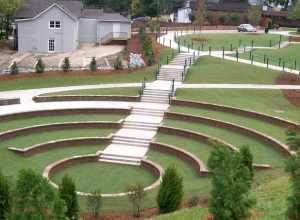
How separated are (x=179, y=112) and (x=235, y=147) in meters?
6.03

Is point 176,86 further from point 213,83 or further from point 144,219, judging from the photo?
point 144,219

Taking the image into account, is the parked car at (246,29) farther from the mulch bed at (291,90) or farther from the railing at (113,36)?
the mulch bed at (291,90)

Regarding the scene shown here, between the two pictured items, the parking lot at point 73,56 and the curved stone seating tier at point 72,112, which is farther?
the parking lot at point 73,56

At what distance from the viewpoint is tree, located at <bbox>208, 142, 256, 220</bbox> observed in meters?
10.5

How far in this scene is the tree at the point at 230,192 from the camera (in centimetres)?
1047

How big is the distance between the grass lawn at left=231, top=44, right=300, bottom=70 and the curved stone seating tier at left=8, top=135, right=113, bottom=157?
2047 centimetres

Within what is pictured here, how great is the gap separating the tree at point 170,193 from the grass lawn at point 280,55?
25488 mm

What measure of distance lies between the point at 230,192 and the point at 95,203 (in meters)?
5.02

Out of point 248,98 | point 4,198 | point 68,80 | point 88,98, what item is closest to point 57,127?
point 88,98

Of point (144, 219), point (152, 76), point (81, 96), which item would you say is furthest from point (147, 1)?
point (144, 219)

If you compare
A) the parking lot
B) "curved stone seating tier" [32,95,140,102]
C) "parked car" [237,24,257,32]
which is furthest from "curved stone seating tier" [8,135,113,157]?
"parked car" [237,24,257,32]

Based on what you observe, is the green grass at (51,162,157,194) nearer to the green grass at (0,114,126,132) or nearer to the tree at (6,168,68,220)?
the green grass at (0,114,126,132)

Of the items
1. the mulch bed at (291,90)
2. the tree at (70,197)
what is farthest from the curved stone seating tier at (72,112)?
the tree at (70,197)

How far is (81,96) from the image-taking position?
91.3 feet
